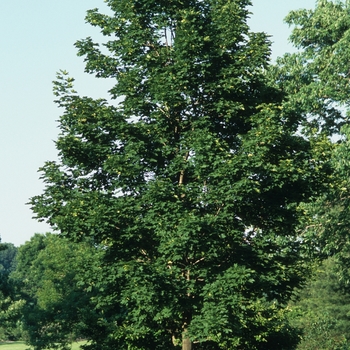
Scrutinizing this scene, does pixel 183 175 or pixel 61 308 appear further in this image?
pixel 61 308

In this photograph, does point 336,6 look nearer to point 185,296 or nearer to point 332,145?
point 332,145

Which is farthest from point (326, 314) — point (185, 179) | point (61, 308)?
point (185, 179)

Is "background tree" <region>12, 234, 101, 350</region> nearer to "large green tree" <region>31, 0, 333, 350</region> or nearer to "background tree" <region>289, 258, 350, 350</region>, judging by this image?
"large green tree" <region>31, 0, 333, 350</region>

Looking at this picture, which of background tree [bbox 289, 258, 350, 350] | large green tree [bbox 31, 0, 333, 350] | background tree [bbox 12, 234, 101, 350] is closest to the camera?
large green tree [bbox 31, 0, 333, 350]

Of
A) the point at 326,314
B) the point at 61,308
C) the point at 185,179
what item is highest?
the point at 185,179

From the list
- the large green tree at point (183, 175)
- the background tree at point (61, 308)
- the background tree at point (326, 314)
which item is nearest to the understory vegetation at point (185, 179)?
the large green tree at point (183, 175)

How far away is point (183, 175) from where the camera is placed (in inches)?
848

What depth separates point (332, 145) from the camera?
2192 cm

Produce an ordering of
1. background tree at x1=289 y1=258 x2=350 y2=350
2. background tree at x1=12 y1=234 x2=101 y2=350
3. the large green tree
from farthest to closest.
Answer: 1. background tree at x1=289 y1=258 x2=350 y2=350
2. background tree at x1=12 y1=234 x2=101 y2=350
3. the large green tree

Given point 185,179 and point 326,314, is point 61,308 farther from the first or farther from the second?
point 185,179

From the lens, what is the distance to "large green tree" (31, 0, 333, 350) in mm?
19188

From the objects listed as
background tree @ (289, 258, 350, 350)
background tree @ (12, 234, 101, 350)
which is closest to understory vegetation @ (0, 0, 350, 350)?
background tree @ (12, 234, 101, 350)

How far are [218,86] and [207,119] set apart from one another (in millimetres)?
1499

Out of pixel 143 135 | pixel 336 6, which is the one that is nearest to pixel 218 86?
pixel 143 135
